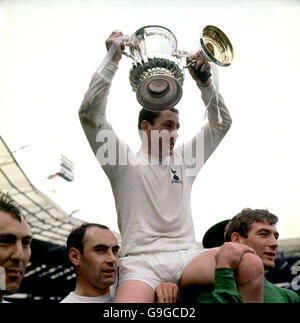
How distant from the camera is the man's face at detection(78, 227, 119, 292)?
1.68 metres

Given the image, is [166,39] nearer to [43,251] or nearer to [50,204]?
[50,204]

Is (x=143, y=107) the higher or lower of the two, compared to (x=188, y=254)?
higher

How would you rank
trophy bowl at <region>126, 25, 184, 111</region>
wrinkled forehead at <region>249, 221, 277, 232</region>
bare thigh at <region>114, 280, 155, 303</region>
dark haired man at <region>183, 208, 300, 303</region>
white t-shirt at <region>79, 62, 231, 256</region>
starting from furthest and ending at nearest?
wrinkled forehead at <region>249, 221, 277, 232</region> < trophy bowl at <region>126, 25, 184, 111</region> < white t-shirt at <region>79, 62, 231, 256</region> < bare thigh at <region>114, 280, 155, 303</region> < dark haired man at <region>183, 208, 300, 303</region>

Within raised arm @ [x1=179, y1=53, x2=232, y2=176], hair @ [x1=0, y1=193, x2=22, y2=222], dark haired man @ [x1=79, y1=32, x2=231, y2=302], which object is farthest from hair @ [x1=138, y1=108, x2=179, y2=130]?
hair @ [x1=0, y1=193, x2=22, y2=222]

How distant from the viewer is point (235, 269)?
55.1 inches

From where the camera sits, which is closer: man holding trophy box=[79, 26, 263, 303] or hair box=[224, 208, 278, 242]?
man holding trophy box=[79, 26, 263, 303]

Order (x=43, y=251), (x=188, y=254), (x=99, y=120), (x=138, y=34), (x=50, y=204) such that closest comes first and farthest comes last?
(x=188, y=254) < (x=99, y=120) < (x=138, y=34) < (x=50, y=204) < (x=43, y=251)

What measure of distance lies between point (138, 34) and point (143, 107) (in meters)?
0.39

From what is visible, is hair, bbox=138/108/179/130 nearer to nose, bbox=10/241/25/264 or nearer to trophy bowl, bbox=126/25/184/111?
trophy bowl, bbox=126/25/184/111

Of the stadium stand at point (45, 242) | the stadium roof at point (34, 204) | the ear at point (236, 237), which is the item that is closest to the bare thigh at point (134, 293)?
the ear at point (236, 237)

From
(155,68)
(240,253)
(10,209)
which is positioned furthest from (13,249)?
(155,68)

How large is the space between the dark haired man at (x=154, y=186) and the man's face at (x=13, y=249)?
1.17 feet

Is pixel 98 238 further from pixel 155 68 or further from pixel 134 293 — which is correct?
pixel 155 68
